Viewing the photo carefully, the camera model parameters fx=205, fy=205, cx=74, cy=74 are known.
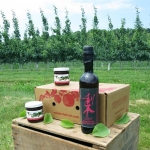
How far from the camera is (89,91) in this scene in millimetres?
1321

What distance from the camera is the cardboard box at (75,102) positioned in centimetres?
146

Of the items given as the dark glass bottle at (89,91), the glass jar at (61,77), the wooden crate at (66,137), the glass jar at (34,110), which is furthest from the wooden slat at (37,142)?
the glass jar at (61,77)

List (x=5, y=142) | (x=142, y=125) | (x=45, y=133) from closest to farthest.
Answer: (x=45, y=133) → (x=5, y=142) → (x=142, y=125)

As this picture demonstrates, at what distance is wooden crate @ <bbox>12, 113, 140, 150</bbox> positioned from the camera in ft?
4.43

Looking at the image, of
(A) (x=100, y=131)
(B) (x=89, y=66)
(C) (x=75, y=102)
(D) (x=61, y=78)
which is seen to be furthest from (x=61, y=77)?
(A) (x=100, y=131)

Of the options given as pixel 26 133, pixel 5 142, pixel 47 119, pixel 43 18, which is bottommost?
pixel 5 142

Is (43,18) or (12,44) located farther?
(43,18)

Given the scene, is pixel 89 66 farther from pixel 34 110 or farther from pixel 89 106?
pixel 34 110

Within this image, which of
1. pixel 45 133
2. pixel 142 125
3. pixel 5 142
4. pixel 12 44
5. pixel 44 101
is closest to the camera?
pixel 45 133

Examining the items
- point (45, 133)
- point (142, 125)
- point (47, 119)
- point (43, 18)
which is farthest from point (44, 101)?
point (43, 18)

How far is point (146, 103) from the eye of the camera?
443 centimetres

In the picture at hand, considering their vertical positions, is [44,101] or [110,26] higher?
[110,26]

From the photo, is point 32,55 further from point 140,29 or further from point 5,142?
point 5,142

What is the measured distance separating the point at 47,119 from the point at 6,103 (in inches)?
129
